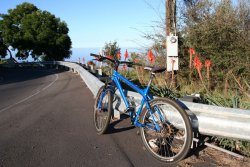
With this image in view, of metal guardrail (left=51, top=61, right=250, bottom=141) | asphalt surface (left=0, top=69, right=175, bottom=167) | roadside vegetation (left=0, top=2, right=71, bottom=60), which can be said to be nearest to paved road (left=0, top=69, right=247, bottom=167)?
asphalt surface (left=0, top=69, right=175, bottom=167)

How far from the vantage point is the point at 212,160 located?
15.2 ft

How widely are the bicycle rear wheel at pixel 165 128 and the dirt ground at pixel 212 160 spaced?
21 centimetres

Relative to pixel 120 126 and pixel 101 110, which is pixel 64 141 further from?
pixel 120 126

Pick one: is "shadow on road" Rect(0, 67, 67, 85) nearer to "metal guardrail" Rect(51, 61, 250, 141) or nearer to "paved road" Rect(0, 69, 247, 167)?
"paved road" Rect(0, 69, 247, 167)

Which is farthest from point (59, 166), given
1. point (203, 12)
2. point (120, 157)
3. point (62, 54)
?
point (62, 54)

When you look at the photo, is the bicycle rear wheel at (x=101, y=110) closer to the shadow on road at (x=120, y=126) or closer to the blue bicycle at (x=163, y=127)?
the shadow on road at (x=120, y=126)

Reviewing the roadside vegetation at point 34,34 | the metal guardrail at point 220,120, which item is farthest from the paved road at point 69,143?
the roadside vegetation at point 34,34

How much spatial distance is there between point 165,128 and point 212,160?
31.4 inches

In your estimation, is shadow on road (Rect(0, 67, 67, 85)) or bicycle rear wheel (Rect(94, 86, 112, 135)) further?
shadow on road (Rect(0, 67, 67, 85))

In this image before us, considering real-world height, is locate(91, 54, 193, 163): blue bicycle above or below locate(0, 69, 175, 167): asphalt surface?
above

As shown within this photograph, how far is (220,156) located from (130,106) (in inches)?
70.2

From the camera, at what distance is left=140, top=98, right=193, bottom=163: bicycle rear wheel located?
4504 mm

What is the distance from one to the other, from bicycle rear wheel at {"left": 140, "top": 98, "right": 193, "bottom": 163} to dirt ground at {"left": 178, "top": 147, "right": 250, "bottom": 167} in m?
0.21

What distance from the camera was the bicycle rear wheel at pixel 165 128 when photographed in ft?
14.8
